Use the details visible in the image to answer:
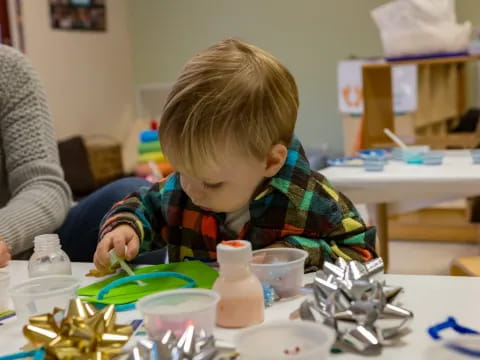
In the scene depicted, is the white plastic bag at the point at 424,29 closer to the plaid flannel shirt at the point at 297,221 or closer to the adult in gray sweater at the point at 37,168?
the adult in gray sweater at the point at 37,168

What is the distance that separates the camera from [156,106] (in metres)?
5.66

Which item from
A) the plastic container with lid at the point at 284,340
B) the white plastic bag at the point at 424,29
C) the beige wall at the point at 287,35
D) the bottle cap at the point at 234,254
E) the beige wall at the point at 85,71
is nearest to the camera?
the plastic container with lid at the point at 284,340

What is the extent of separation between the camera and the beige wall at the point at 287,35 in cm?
496

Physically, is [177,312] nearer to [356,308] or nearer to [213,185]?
[356,308]

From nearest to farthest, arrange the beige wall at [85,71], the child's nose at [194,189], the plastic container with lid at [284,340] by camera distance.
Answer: the plastic container with lid at [284,340] < the child's nose at [194,189] < the beige wall at [85,71]

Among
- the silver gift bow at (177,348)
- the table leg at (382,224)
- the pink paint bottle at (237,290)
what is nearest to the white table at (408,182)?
the table leg at (382,224)

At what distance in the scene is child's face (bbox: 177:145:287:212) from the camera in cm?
87

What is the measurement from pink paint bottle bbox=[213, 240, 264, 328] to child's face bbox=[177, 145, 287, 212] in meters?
0.18

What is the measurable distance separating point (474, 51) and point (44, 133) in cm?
190

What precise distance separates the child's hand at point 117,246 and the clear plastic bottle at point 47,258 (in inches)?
2.2

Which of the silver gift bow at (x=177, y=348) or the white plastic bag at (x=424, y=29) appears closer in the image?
the silver gift bow at (x=177, y=348)

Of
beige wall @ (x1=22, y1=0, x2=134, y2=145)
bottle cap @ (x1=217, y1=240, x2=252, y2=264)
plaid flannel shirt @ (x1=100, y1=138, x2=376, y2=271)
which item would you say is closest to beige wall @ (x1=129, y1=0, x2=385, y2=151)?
beige wall @ (x1=22, y1=0, x2=134, y2=145)

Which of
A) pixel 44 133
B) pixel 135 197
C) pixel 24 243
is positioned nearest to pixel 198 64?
pixel 135 197

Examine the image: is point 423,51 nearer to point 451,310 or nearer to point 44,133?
point 44,133
